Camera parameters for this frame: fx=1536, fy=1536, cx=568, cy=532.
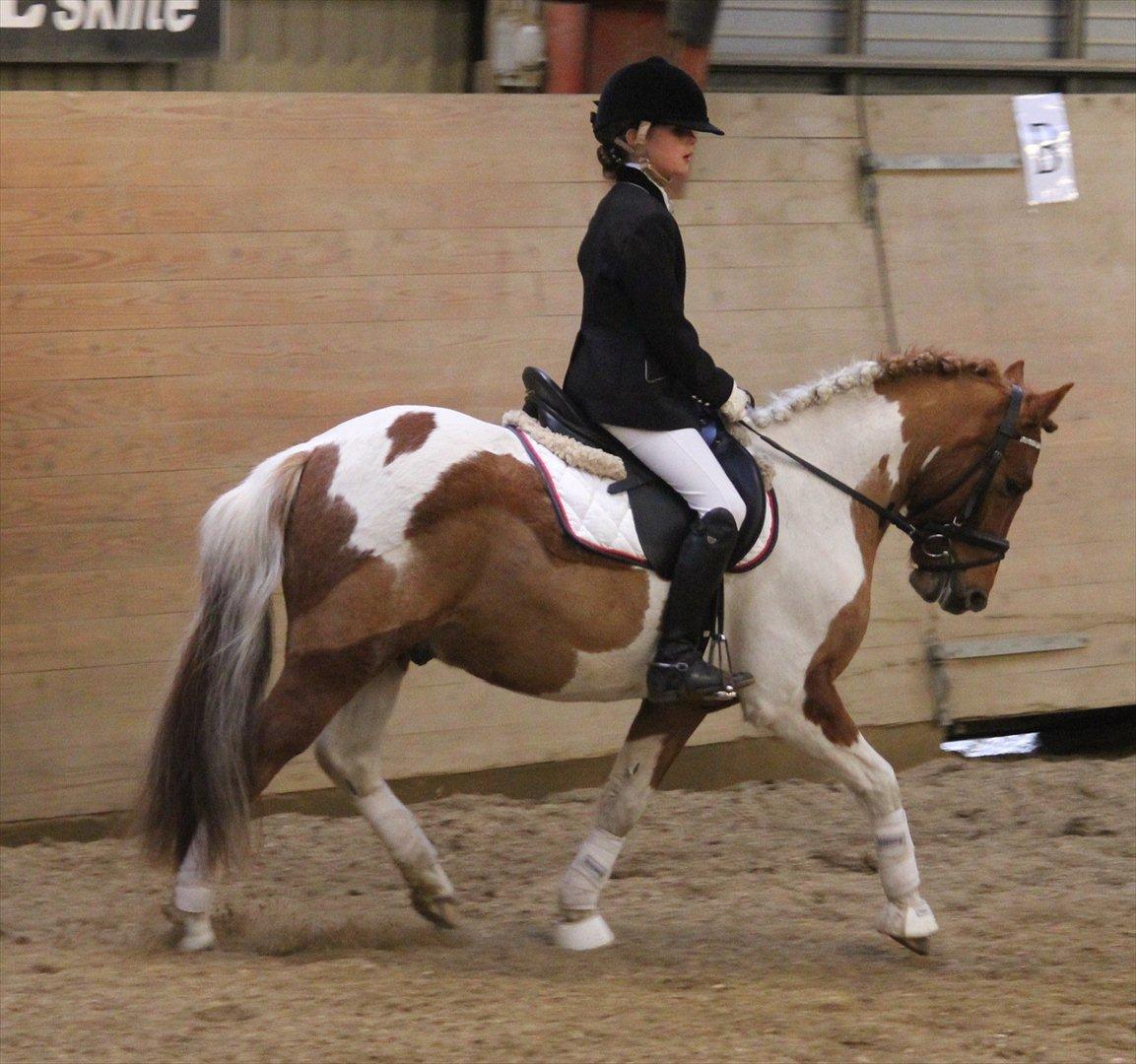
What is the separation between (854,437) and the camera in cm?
445

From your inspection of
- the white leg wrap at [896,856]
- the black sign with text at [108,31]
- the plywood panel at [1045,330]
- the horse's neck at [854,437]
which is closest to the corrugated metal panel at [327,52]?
the black sign with text at [108,31]

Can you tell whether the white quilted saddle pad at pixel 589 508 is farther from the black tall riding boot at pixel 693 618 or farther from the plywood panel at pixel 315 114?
the plywood panel at pixel 315 114

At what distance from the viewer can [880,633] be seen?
6207 mm

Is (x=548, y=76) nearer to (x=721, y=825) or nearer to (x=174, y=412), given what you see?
(x=174, y=412)

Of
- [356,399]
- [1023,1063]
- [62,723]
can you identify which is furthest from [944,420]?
[62,723]

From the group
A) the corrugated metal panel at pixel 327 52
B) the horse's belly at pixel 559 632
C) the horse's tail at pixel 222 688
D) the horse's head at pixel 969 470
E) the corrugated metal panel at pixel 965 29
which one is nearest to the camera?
the horse's tail at pixel 222 688

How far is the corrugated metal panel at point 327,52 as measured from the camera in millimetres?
5809

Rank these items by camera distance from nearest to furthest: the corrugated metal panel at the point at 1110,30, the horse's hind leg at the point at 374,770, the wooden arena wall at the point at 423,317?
the horse's hind leg at the point at 374,770, the wooden arena wall at the point at 423,317, the corrugated metal panel at the point at 1110,30

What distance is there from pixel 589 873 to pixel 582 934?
17cm

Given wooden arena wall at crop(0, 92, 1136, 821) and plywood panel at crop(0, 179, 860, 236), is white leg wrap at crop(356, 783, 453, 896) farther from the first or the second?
plywood panel at crop(0, 179, 860, 236)

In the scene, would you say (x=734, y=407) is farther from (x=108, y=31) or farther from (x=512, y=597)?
(x=108, y=31)

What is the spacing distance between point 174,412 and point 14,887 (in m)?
1.67

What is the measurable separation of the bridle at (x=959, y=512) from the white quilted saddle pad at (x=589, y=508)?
1.75ft

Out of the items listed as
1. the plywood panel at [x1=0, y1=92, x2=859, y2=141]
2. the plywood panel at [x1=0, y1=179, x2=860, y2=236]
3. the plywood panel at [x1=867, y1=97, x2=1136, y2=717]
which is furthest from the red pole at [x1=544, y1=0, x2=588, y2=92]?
the plywood panel at [x1=867, y1=97, x2=1136, y2=717]
